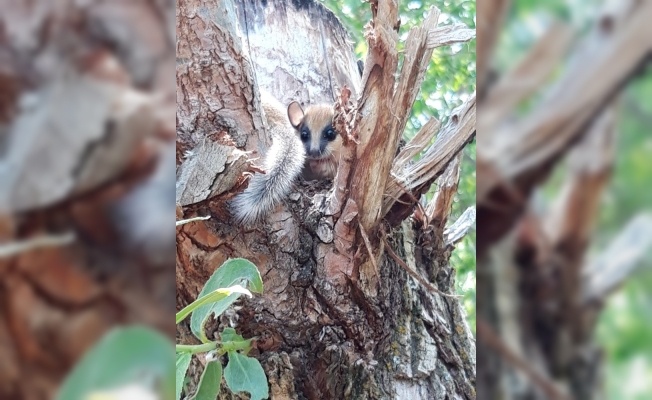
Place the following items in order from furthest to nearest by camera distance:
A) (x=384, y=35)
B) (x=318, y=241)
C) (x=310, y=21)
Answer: (x=310, y=21), (x=318, y=241), (x=384, y=35)

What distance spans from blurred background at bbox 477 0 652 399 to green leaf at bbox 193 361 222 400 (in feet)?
2.30

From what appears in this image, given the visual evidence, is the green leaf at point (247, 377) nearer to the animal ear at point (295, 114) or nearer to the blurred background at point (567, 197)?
the blurred background at point (567, 197)

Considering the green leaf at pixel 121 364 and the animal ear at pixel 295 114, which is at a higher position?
the animal ear at pixel 295 114

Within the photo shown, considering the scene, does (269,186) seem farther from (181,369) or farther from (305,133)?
(305,133)

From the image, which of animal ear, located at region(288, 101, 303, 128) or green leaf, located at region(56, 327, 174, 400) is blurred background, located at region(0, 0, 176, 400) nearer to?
green leaf, located at region(56, 327, 174, 400)

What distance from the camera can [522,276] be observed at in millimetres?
172

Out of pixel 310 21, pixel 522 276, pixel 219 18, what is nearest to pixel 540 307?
pixel 522 276

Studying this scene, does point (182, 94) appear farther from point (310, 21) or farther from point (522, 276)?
point (522, 276)

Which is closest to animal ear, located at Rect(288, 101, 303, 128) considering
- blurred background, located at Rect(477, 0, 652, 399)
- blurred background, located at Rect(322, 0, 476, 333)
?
blurred background, located at Rect(322, 0, 476, 333)

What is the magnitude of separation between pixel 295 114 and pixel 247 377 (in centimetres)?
119

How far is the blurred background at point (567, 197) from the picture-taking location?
0.54 ft

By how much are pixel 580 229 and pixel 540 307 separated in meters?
0.03

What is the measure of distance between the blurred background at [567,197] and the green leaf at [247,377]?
0.70 meters

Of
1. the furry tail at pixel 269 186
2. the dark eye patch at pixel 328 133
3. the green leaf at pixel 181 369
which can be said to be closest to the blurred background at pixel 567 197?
the green leaf at pixel 181 369
